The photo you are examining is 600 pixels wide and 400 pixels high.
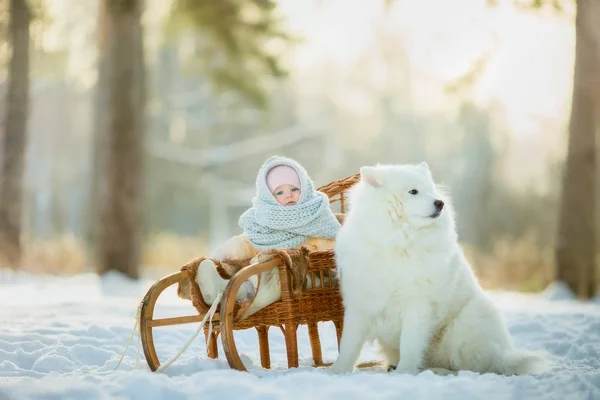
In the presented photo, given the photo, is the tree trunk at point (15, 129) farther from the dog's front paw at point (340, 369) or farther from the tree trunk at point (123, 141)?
the dog's front paw at point (340, 369)

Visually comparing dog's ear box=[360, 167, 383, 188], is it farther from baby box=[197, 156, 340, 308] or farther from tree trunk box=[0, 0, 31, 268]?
tree trunk box=[0, 0, 31, 268]

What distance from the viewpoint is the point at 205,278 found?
→ 3855 millimetres

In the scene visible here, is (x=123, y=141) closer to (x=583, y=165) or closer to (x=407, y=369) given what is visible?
(x=583, y=165)

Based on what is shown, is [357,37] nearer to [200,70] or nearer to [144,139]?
[200,70]

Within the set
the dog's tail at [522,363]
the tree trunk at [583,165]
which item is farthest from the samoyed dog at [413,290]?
the tree trunk at [583,165]

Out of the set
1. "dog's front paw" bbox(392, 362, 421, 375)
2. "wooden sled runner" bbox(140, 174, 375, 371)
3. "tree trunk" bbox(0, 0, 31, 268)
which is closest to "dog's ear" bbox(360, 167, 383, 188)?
"wooden sled runner" bbox(140, 174, 375, 371)

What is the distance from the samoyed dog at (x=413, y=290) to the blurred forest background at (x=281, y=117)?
5.54 meters

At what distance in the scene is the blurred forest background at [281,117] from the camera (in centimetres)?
904

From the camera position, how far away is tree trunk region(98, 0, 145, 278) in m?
8.95

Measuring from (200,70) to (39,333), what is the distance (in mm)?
14368

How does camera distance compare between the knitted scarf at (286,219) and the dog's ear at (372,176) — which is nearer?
the dog's ear at (372,176)

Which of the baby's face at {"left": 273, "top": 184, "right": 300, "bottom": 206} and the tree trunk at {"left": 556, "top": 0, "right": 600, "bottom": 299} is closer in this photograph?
the baby's face at {"left": 273, "top": 184, "right": 300, "bottom": 206}

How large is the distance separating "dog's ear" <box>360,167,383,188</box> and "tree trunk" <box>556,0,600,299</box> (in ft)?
18.8

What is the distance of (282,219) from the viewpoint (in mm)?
4016
